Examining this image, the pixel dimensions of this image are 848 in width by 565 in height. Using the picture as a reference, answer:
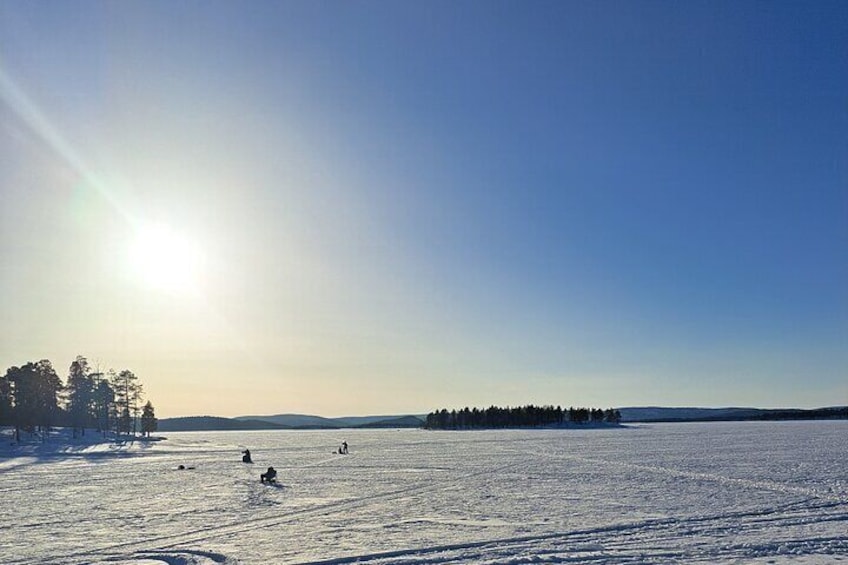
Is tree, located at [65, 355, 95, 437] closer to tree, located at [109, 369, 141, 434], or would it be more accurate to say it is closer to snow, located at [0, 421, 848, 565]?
tree, located at [109, 369, 141, 434]

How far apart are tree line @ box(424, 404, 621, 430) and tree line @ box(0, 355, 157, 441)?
98.3 meters

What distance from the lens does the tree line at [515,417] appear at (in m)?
184

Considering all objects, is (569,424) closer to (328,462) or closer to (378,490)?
(328,462)

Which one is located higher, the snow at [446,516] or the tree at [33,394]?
the tree at [33,394]

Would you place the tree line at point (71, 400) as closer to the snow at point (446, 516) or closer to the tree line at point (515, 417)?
the snow at point (446, 516)

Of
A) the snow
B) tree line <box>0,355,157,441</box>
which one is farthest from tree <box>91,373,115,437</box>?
the snow

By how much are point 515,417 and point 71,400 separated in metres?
122

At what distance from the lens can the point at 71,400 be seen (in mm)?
101438

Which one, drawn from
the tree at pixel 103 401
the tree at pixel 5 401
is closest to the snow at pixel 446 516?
the tree at pixel 5 401

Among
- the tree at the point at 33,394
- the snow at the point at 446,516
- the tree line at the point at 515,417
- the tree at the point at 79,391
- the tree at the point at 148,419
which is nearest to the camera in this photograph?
the snow at the point at 446,516

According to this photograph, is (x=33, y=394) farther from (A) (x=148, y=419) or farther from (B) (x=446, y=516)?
(B) (x=446, y=516)

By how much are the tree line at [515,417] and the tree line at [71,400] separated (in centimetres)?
9834

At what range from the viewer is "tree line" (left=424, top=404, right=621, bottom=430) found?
183750 mm

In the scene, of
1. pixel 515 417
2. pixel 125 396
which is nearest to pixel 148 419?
pixel 125 396
